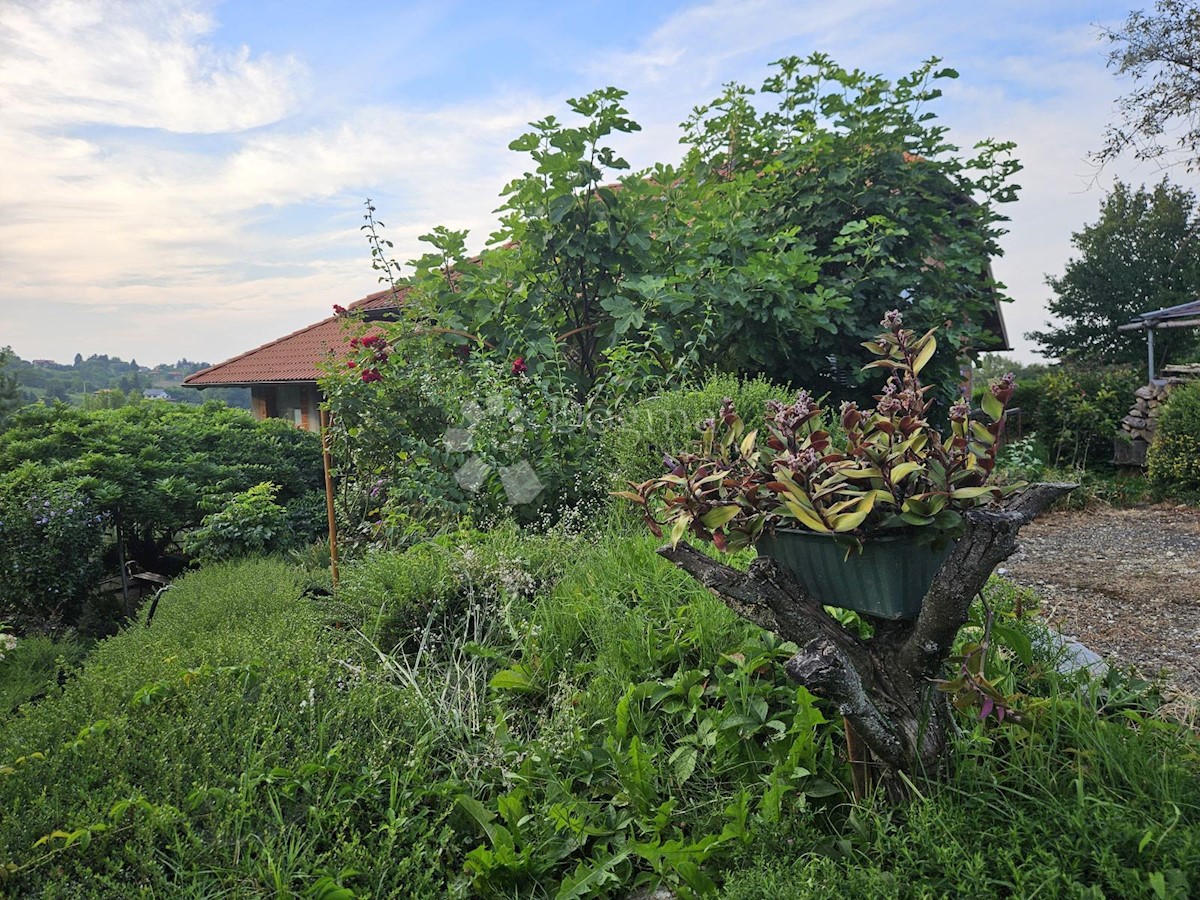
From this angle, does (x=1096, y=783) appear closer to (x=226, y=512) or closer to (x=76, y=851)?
(x=76, y=851)

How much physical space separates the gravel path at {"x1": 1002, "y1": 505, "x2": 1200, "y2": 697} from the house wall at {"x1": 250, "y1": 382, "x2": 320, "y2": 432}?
1229cm

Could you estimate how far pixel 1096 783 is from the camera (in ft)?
5.66

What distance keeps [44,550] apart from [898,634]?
6.04 meters

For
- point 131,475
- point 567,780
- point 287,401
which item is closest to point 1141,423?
point 567,780

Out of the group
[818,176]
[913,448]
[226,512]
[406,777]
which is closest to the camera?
[913,448]

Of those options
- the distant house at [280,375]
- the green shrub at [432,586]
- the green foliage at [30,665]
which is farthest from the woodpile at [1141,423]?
the distant house at [280,375]

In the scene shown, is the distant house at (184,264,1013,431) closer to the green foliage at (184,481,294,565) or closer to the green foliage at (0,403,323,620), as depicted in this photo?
the green foliage at (0,403,323,620)

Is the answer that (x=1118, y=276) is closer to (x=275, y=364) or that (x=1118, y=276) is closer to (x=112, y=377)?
(x=275, y=364)

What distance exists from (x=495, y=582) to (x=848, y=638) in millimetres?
1813

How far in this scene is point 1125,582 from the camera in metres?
5.11

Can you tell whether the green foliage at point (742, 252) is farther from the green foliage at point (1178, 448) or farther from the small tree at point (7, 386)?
the small tree at point (7, 386)

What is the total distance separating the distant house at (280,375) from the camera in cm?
1484

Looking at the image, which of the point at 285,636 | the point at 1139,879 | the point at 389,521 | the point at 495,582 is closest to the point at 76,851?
the point at 285,636

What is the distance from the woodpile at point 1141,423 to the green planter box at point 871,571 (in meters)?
10.4
